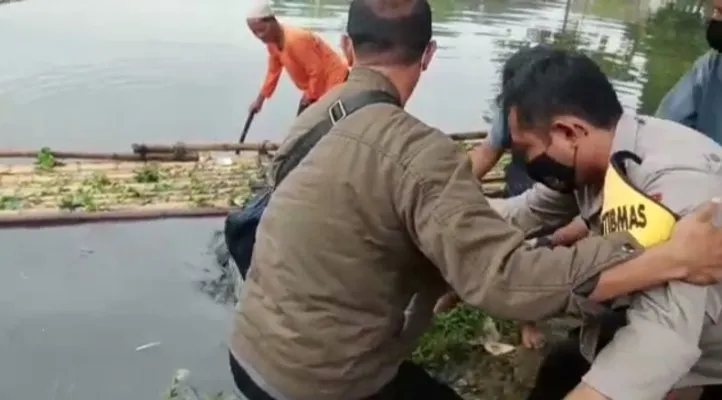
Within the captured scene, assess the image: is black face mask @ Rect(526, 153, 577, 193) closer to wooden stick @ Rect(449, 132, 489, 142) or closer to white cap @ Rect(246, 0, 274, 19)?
wooden stick @ Rect(449, 132, 489, 142)

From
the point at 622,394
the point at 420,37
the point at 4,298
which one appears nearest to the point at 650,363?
the point at 622,394

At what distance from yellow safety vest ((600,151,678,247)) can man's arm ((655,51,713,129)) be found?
184 cm

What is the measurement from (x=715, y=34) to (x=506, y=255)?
2242 millimetres

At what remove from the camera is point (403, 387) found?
227 cm

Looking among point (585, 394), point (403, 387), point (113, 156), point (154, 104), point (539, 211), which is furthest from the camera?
point (154, 104)

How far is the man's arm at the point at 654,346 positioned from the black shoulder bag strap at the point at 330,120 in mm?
709

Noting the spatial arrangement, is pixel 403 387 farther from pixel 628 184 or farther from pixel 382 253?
pixel 628 184

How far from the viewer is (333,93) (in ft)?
7.05

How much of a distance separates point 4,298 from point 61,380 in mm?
783

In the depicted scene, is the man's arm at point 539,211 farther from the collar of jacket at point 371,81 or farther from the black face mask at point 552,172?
the collar of jacket at point 371,81

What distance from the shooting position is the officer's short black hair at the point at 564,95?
205cm

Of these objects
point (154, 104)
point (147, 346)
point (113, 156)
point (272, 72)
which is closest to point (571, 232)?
point (147, 346)

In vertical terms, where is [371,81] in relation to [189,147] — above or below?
above

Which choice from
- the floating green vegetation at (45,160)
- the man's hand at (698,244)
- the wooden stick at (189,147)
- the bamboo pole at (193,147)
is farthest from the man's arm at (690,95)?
the floating green vegetation at (45,160)
